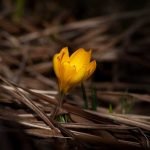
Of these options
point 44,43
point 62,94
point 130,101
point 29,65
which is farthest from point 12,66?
point 62,94

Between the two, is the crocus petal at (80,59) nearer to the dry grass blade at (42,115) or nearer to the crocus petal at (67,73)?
the crocus petal at (67,73)

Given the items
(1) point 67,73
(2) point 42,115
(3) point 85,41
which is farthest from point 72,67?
(3) point 85,41

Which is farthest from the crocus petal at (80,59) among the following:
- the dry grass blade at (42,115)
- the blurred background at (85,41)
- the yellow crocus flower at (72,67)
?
the blurred background at (85,41)

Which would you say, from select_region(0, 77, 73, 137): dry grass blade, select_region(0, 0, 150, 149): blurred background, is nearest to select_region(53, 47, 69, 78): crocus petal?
select_region(0, 77, 73, 137): dry grass blade

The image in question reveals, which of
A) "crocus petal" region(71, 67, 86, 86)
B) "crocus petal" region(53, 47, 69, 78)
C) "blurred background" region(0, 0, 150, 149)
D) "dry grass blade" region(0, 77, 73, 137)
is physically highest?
"blurred background" region(0, 0, 150, 149)

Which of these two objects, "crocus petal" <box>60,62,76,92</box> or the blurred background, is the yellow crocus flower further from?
the blurred background

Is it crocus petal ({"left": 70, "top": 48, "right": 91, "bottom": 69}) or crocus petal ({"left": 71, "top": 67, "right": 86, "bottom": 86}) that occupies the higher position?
crocus petal ({"left": 70, "top": 48, "right": 91, "bottom": 69})

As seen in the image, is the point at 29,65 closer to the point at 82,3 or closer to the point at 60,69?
the point at 82,3
